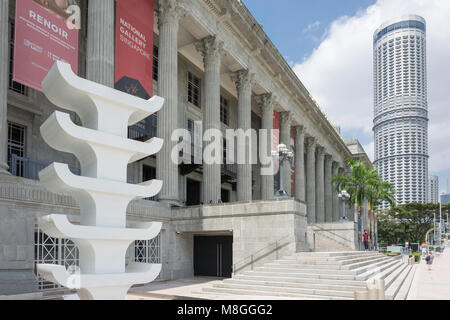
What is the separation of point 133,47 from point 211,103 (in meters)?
7.91

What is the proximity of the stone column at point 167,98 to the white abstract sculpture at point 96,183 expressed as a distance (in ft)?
44.1

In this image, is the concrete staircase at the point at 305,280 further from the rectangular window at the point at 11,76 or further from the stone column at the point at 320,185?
the stone column at the point at 320,185

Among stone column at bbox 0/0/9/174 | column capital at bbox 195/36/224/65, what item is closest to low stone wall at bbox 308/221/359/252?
column capital at bbox 195/36/224/65

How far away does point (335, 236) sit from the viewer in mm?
34500

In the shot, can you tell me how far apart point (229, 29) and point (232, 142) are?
11.1 m

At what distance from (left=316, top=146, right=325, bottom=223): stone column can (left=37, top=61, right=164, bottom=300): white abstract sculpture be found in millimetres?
45506

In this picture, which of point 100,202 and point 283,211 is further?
point 283,211

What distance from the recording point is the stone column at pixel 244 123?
31.4m

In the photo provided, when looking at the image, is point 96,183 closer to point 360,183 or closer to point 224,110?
point 224,110

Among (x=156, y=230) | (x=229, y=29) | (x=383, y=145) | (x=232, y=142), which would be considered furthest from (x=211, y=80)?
(x=383, y=145)

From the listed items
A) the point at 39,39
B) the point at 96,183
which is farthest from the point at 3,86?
the point at 96,183
